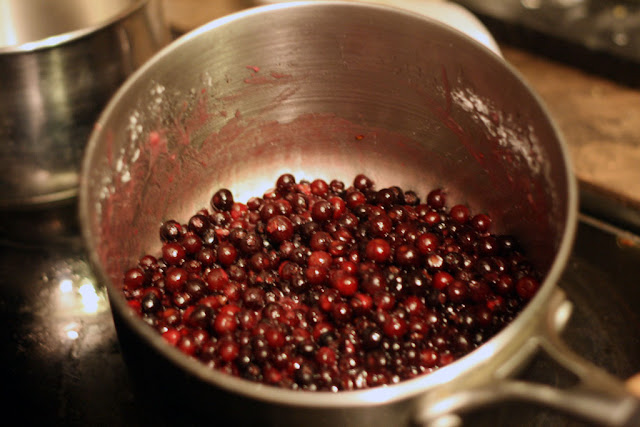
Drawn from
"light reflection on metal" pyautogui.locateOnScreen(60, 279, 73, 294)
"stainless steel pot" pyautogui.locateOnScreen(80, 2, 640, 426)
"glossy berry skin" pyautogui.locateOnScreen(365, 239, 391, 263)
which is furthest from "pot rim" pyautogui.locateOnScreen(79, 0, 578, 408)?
"light reflection on metal" pyautogui.locateOnScreen(60, 279, 73, 294)

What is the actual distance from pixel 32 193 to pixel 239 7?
0.95 m

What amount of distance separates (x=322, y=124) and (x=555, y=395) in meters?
1.03

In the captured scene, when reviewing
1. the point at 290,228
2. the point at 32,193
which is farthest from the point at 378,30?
the point at 32,193

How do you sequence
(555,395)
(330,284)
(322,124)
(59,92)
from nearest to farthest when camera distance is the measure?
(555,395) < (330,284) < (59,92) < (322,124)

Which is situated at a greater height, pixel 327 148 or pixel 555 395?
pixel 555 395

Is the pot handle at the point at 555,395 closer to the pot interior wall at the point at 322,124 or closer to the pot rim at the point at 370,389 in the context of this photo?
the pot rim at the point at 370,389

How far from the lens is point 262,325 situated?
113 cm

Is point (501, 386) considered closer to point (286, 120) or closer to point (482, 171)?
point (482, 171)

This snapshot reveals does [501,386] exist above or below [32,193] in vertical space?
above

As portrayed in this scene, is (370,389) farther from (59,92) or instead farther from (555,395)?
(59,92)

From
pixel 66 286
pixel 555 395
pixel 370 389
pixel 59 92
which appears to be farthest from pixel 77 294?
pixel 555 395

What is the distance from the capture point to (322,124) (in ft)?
5.09

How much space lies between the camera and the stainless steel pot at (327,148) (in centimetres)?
75

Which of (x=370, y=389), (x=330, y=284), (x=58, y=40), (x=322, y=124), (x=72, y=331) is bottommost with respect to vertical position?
(x=72, y=331)
